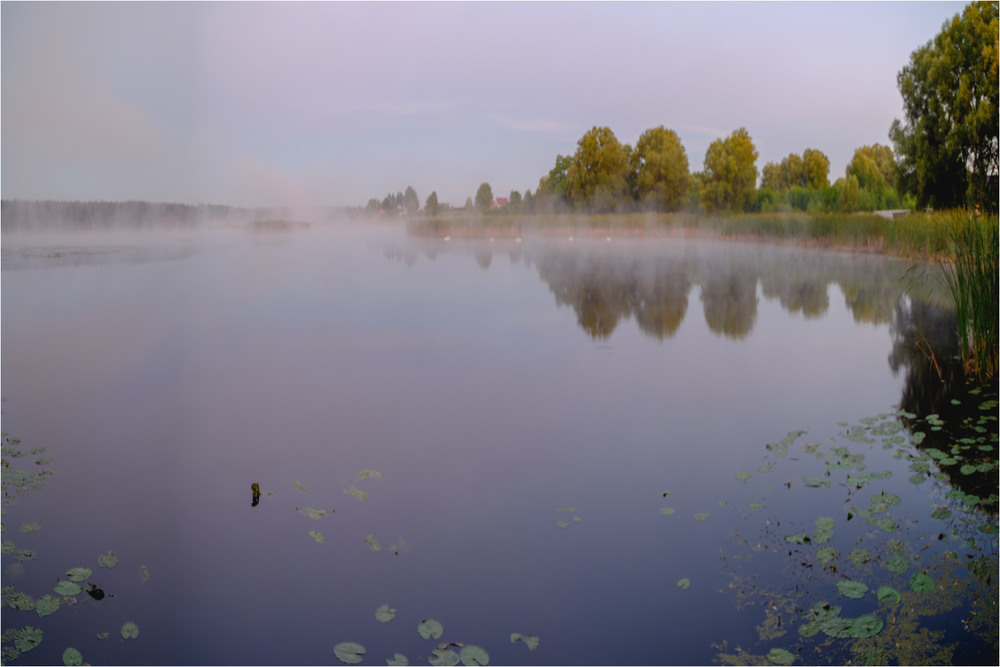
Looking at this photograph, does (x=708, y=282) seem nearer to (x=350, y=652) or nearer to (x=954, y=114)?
(x=954, y=114)

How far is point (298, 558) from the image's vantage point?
2291 millimetres

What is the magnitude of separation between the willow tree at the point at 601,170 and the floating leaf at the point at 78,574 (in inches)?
747

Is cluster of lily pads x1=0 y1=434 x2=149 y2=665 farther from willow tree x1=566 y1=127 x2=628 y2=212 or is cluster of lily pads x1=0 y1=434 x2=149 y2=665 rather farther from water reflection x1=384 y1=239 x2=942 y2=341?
willow tree x1=566 y1=127 x2=628 y2=212

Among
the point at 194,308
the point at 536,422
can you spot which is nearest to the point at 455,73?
the point at 194,308

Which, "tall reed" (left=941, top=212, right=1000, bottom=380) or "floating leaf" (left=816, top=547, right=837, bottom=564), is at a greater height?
"tall reed" (left=941, top=212, right=1000, bottom=380)

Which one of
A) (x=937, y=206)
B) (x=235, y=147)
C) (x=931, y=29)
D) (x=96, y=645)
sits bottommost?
(x=96, y=645)

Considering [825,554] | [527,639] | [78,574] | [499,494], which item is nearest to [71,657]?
[78,574]

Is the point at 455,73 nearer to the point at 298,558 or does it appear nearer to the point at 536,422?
the point at 536,422

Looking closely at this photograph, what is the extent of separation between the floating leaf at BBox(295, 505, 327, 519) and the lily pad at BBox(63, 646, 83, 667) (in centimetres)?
88

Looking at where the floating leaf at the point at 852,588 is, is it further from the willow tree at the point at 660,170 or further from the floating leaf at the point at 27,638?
the willow tree at the point at 660,170

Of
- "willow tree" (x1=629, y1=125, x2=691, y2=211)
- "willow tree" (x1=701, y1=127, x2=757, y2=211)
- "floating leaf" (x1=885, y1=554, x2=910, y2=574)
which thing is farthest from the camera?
"willow tree" (x1=629, y1=125, x2=691, y2=211)

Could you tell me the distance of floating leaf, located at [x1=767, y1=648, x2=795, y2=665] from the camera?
1.68m

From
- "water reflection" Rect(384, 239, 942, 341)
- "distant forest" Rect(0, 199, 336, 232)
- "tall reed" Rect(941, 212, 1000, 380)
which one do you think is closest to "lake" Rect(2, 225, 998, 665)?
"tall reed" Rect(941, 212, 1000, 380)

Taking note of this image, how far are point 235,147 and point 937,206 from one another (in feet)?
39.5
